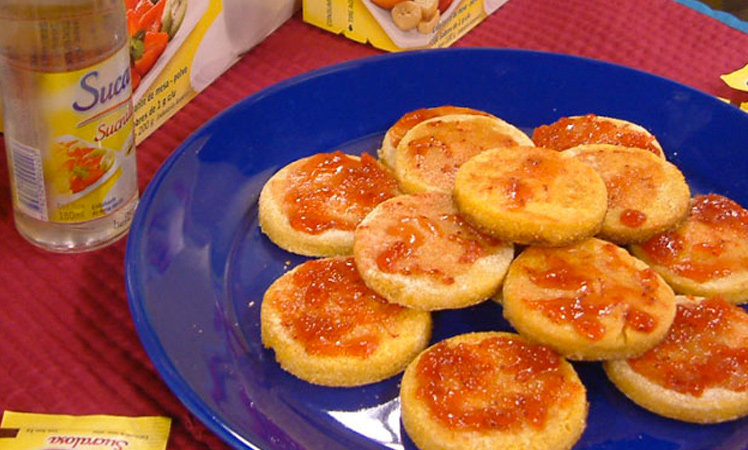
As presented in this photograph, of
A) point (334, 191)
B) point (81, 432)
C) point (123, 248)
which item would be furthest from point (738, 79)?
point (81, 432)

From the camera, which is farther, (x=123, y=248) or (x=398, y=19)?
(x=398, y=19)

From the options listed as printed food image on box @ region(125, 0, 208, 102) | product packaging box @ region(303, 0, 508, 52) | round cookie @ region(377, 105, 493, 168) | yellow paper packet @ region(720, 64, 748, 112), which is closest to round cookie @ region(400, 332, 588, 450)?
round cookie @ region(377, 105, 493, 168)

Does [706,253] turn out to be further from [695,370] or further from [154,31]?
[154,31]

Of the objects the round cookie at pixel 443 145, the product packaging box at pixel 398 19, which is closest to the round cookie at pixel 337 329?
the round cookie at pixel 443 145

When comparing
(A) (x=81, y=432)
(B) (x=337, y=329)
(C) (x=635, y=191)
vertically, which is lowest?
(A) (x=81, y=432)

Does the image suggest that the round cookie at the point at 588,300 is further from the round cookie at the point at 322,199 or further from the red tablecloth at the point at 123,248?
the red tablecloth at the point at 123,248

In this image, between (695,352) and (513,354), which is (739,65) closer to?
(695,352)
